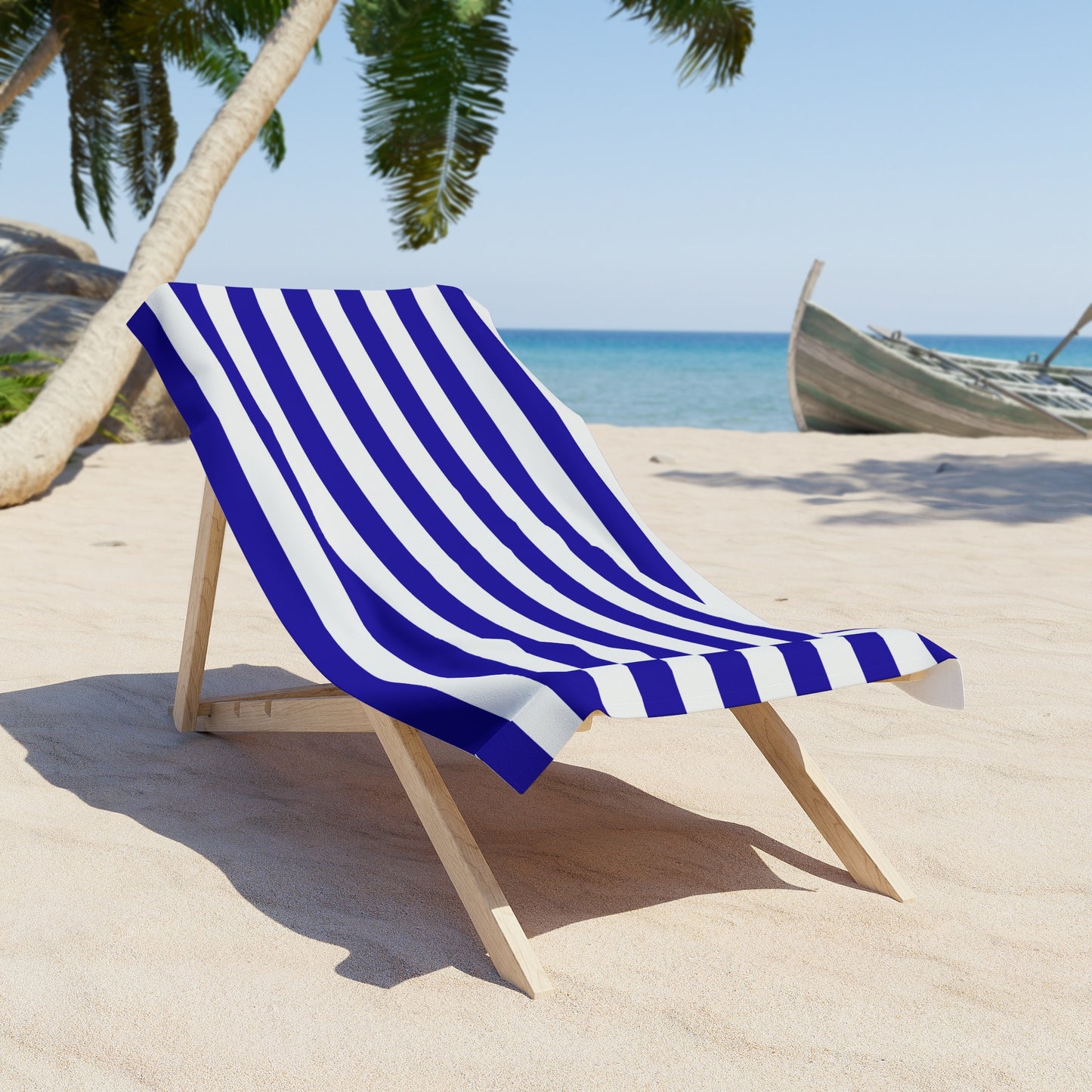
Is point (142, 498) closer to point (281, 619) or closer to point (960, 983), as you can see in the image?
point (281, 619)

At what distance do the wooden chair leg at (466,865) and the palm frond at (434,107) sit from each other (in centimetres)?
798

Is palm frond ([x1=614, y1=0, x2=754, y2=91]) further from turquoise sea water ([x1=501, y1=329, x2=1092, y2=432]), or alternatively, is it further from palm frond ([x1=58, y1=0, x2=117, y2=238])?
turquoise sea water ([x1=501, y1=329, x2=1092, y2=432])

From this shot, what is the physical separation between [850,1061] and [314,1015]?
0.75 m

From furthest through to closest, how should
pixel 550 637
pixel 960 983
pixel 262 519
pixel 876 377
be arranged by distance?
pixel 876 377 < pixel 262 519 < pixel 550 637 < pixel 960 983

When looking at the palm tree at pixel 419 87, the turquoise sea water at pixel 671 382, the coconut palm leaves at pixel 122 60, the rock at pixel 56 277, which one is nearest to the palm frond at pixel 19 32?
the coconut palm leaves at pixel 122 60

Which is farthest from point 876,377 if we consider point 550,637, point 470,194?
point 550,637

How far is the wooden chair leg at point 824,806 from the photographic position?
6.70 feet

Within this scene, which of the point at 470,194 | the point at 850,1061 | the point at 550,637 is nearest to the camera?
the point at 850,1061

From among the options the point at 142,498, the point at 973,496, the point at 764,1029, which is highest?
the point at 764,1029

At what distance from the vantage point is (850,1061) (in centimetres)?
150

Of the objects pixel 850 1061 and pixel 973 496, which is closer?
pixel 850 1061

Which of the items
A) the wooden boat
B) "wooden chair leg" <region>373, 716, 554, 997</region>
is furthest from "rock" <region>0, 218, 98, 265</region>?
"wooden chair leg" <region>373, 716, 554, 997</region>

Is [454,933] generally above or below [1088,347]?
above

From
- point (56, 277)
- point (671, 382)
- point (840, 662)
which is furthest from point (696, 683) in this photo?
point (671, 382)
